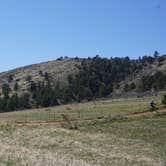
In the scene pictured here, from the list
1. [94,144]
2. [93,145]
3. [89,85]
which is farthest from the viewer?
[89,85]

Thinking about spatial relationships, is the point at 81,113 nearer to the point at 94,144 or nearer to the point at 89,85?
the point at 94,144

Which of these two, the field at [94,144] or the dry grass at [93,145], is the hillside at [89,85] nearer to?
the field at [94,144]

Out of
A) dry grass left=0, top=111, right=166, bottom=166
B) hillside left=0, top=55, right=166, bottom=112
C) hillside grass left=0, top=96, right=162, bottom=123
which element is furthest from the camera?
hillside left=0, top=55, right=166, bottom=112

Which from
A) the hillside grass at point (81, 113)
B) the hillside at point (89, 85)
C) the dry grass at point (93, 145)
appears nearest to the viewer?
the dry grass at point (93, 145)

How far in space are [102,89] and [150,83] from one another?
16110 millimetres

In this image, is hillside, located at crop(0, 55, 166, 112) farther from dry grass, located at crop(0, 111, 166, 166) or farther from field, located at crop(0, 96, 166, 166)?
dry grass, located at crop(0, 111, 166, 166)

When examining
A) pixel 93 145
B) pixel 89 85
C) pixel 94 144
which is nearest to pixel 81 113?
pixel 94 144

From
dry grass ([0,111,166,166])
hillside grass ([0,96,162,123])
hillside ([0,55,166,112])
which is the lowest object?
dry grass ([0,111,166,166])

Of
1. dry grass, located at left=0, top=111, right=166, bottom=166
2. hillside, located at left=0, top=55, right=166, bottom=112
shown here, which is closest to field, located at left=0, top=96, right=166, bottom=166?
dry grass, located at left=0, top=111, right=166, bottom=166

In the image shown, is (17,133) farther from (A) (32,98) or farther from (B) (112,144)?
(A) (32,98)

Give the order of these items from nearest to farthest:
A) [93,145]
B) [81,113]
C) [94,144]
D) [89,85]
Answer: [93,145], [94,144], [81,113], [89,85]

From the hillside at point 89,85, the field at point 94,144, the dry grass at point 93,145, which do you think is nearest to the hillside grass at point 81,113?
the field at point 94,144

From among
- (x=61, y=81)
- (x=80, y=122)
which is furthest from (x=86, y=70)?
(x=80, y=122)

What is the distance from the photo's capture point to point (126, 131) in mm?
43281
